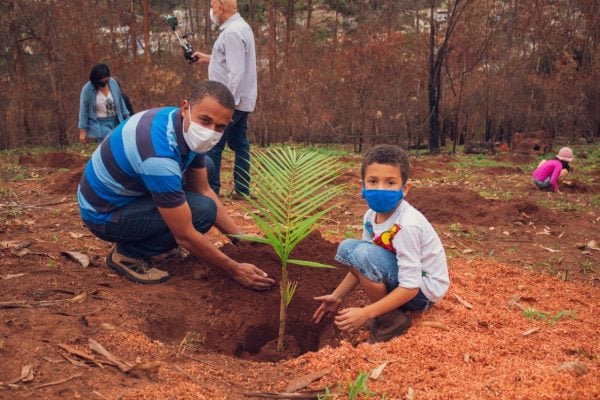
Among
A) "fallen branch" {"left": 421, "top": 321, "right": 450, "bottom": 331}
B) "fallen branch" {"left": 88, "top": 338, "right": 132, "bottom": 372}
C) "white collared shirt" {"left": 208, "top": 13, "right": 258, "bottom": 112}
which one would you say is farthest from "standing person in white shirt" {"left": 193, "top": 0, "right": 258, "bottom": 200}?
"fallen branch" {"left": 88, "top": 338, "right": 132, "bottom": 372}

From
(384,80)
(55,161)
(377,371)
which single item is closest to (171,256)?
(377,371)

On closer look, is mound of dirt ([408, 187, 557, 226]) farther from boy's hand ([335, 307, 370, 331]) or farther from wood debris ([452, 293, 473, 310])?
boy's hand ([335, 307, 370, 331])

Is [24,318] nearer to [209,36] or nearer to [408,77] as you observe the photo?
[408,77]

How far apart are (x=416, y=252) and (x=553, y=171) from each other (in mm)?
5563

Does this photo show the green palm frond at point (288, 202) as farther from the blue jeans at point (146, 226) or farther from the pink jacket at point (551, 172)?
the pink jacket at point (551, 172)

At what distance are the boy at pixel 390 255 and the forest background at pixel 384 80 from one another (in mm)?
8835

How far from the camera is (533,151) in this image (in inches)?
478

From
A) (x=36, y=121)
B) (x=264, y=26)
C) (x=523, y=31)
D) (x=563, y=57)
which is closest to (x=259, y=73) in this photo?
(x=36, y=121)

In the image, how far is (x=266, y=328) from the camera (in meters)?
3.06

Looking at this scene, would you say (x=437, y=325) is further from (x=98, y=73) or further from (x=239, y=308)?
(x=98, y=73)

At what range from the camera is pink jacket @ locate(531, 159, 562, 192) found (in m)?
7.20

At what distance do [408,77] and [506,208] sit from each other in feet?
23.4

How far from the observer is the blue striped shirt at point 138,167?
279cm

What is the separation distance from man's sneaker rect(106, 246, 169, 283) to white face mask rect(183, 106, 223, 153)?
836 millimetres
